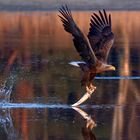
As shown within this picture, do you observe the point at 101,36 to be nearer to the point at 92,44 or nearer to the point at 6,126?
the point at 92,44

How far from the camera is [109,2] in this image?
135 feet

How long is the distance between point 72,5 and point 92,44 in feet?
88.4

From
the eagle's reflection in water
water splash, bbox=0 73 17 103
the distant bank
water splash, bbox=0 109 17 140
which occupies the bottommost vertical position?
the eagle's reflection in water

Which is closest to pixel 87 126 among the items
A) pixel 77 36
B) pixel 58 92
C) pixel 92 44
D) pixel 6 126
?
pixel 6 126

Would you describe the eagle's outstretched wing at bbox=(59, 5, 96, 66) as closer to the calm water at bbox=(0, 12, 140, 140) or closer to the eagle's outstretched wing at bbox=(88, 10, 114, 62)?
the eagle's outstretched wing at bbox=(88, 10, 114, 62)

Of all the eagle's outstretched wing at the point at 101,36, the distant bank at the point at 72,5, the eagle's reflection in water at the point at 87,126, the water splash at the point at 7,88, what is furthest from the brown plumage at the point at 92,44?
the distant bank at the point at 72,5

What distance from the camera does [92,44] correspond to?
1383 cm

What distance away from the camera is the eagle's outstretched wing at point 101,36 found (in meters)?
13.7

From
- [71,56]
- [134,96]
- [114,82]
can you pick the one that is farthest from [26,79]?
[71,56]

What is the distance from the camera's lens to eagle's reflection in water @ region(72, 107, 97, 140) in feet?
36.7

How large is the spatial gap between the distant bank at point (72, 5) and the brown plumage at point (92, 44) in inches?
1023

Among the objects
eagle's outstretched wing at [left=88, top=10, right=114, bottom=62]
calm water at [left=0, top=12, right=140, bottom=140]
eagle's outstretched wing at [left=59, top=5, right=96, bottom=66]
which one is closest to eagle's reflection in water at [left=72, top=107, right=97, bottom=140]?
calm water at [left=0, top=12, right=140, bottom=140]

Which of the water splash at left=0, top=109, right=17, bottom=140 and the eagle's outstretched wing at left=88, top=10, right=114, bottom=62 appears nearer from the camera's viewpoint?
the water splash at left=0, top=109, right=17, bottom=140

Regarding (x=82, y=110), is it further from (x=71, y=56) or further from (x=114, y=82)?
(x=71, y=56)
